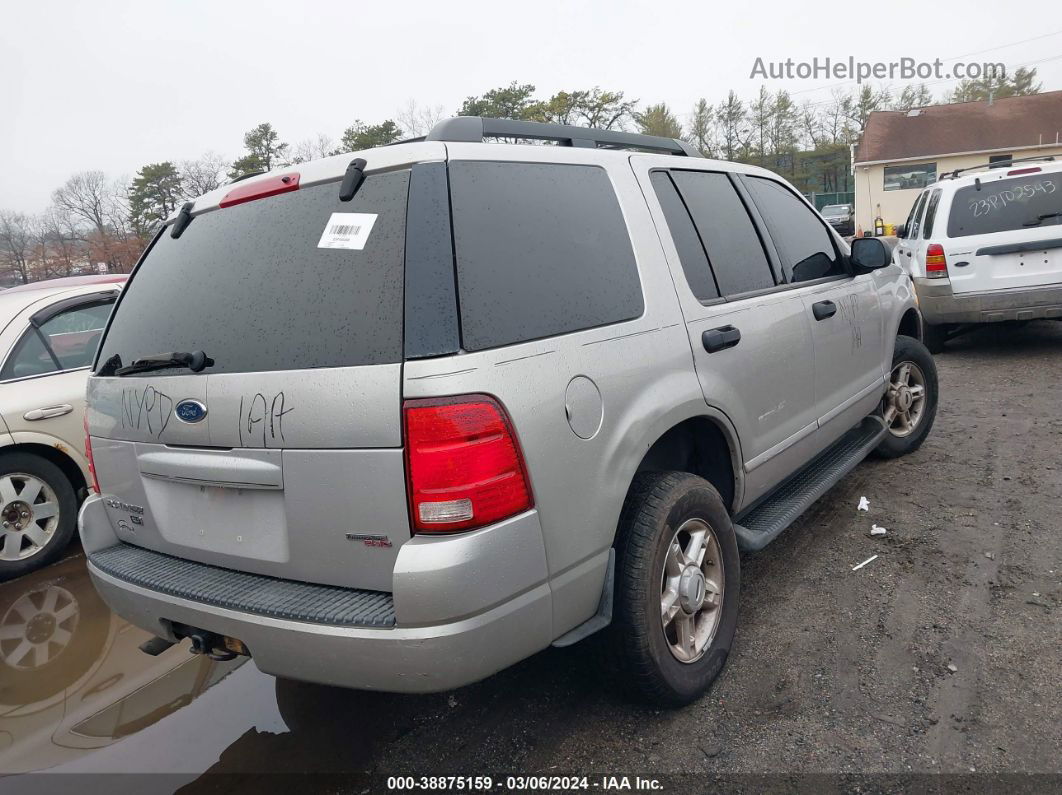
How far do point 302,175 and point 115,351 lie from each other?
1016 mm

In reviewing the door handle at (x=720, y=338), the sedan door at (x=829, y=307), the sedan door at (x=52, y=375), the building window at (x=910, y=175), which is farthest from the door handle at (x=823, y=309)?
the building window at (x=910, y=175)

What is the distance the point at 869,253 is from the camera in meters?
4.17

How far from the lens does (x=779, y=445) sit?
3.35 metres

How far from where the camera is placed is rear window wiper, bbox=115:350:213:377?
232 cm

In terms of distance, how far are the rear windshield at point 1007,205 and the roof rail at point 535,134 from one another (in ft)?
18.7

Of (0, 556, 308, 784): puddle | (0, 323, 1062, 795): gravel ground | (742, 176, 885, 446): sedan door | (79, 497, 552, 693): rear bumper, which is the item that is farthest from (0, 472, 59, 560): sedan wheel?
(742, 176, 885, 446): sedan door

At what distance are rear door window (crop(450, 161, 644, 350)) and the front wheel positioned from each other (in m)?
3.01

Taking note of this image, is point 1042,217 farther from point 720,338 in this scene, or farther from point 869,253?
point 720,338

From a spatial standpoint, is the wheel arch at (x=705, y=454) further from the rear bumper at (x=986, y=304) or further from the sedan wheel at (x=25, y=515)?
the rear bumper at (x=986, y=304)

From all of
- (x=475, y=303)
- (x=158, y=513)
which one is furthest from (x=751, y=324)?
(x=158, y=513)

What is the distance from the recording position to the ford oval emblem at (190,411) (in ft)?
7.51

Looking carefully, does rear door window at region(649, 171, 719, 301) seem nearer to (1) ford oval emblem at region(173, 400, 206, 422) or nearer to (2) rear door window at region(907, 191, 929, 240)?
(1) ford oval emblem at region(173, 400, 206, 422)

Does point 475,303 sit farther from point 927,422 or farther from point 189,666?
point 927,422

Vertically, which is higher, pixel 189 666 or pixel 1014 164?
pixel 1014 164
